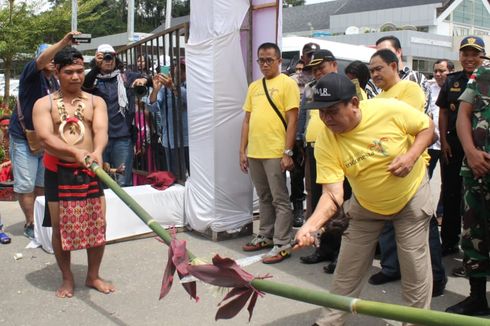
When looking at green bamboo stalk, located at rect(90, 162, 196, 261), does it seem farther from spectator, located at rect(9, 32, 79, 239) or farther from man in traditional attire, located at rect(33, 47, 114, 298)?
spectator, located at rect(9, 32, 79, 239)

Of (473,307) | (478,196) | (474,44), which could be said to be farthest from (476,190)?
(474,44)

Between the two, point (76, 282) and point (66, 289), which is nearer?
point (66, 289)

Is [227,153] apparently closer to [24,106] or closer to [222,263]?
[24,106]

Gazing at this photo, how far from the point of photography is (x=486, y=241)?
11.5 ft

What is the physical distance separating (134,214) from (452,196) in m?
3.06

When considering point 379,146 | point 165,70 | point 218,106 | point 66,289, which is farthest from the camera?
point 165,70

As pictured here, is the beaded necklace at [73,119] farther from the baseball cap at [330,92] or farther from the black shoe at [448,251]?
the black shoe at [448,251]

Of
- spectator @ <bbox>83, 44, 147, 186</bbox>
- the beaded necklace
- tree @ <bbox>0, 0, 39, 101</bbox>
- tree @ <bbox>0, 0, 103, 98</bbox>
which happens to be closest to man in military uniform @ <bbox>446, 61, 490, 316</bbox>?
the beaded necklace

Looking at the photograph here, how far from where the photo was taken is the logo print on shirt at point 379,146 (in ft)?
9.00

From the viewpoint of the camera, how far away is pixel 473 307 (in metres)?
3.53

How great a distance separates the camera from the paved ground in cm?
357

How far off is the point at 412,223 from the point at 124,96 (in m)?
3.83

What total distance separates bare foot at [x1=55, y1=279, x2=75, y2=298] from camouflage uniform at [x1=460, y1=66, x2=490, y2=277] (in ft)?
9.41

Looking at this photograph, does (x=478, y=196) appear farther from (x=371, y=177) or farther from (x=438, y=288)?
(x=371, y=177)
